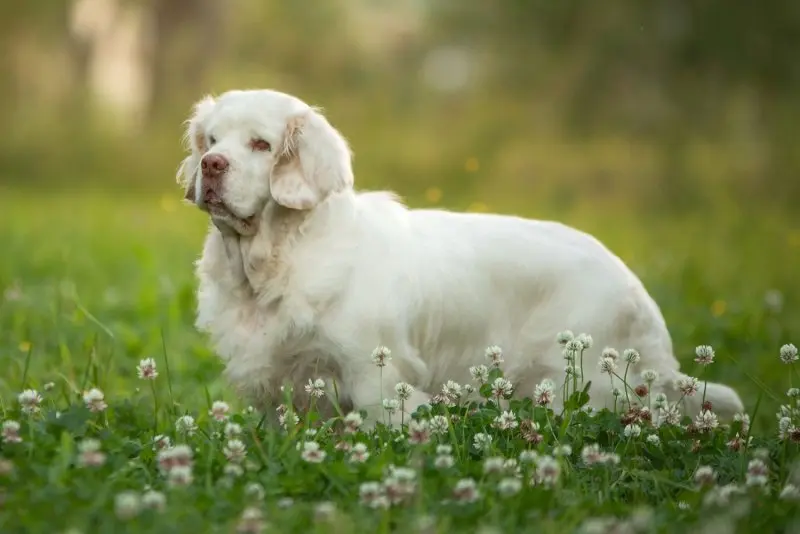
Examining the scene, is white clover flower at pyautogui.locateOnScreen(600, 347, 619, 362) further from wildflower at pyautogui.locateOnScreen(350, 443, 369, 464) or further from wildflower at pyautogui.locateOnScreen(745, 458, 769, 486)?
wildflower at pyautogui.locateOnScreen(350, 443, 369, 464)

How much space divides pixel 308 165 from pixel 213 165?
367mm

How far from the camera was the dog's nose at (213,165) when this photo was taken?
412 cm

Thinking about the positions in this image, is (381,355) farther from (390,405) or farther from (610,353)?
(610,353)

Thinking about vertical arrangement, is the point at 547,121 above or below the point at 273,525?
above

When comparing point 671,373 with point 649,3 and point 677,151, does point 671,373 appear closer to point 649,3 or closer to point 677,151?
→ point 677,151

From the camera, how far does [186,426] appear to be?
3752mm

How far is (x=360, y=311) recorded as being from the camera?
4.29 m

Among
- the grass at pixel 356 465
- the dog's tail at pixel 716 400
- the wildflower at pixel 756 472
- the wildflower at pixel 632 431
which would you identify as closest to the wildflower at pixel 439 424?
the grass at pixel 356 465

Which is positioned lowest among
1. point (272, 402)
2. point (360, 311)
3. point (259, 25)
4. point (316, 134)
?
point (272, 402)

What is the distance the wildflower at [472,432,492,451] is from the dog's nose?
1.31 m

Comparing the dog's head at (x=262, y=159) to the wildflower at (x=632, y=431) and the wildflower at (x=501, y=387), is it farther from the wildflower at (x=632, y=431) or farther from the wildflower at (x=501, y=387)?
the wildflower at (x=632, y=431)

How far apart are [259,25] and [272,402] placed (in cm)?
1674

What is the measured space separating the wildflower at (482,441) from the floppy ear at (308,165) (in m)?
1.12

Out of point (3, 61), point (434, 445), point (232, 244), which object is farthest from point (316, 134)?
point (3, 61)
